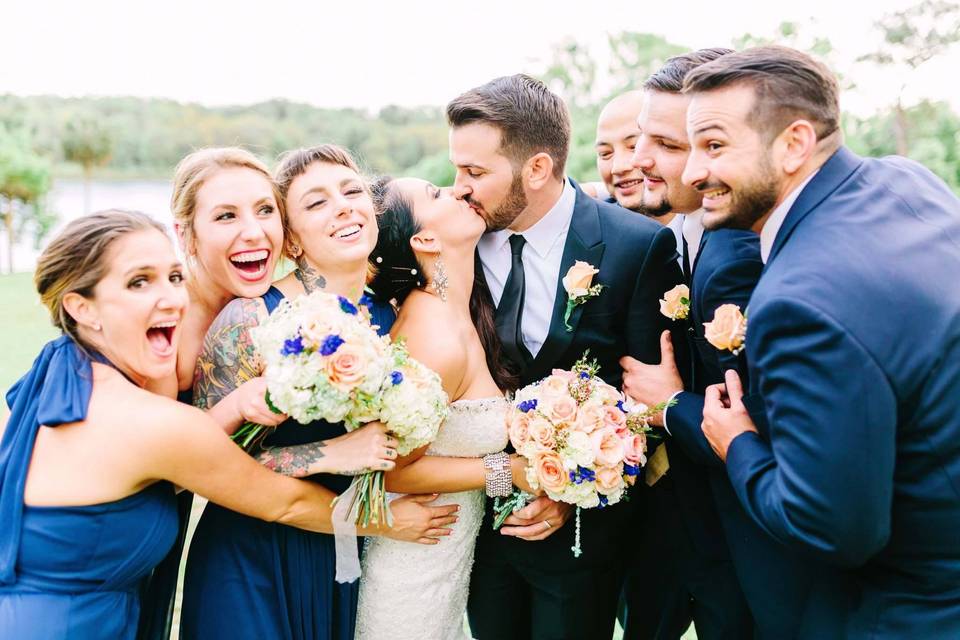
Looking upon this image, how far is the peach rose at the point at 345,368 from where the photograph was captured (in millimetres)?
2803

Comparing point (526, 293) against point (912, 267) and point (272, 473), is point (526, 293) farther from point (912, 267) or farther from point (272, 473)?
point (912, 267)

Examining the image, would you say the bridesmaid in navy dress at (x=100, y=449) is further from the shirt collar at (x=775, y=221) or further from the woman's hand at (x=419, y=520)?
the shirt collar at (x=775, y=221)

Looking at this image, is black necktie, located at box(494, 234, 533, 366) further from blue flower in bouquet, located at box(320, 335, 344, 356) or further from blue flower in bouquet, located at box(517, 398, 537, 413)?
blue flower in bouquet, located at box(320, 335, 344, 356)

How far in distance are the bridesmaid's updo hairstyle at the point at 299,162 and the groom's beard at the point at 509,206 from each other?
27.7 inches

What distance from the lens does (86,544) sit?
2729mm

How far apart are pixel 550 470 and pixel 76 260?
2134 millimetres

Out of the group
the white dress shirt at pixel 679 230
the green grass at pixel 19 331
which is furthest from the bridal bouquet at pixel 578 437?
the green grass at pixel 19 331

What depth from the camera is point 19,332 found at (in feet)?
67.1

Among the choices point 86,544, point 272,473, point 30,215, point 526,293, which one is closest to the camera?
point 86,544

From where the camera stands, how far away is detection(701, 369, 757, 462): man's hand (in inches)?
118

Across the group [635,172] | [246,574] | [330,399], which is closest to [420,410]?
[330,399]

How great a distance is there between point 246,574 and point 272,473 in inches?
20.2

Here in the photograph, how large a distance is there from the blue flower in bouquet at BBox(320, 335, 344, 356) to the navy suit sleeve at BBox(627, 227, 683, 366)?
65.5 inches

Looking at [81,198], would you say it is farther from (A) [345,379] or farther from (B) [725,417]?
(B) [725,417]
